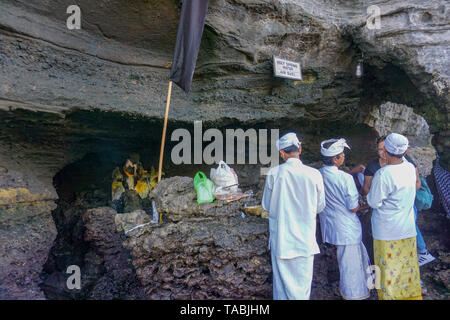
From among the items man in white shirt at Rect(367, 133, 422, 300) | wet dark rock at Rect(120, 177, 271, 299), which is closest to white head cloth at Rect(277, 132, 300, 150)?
man in white shirt at Rect(367, 133, 422, 300)

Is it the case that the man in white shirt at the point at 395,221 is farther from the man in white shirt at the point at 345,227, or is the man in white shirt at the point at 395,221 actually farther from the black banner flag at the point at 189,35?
the black banner flag at the point at 189,35

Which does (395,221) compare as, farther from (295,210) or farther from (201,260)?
(201,260)

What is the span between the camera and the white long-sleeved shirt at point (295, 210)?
302 cm

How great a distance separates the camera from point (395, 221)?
3217 mm

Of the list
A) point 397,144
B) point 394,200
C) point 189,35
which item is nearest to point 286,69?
point 189,35

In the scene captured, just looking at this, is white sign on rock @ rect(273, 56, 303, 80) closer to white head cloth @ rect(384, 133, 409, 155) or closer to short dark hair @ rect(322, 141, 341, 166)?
short dark hair @ rect(322, 141, 341, 166)

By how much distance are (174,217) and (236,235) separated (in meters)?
0.84

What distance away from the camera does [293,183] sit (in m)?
3.08

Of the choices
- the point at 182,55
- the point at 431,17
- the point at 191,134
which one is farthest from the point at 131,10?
the point at 431,17

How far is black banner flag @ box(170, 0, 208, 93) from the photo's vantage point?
12.8 feet

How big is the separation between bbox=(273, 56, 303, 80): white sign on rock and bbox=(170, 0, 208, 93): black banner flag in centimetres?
146

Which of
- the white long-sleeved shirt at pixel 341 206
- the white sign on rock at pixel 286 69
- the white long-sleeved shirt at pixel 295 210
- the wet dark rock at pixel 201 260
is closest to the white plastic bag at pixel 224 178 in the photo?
the wet dark rock at pixel 201 260

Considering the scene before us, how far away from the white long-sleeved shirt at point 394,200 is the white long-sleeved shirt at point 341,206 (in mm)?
228

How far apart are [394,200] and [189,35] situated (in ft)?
10.8
